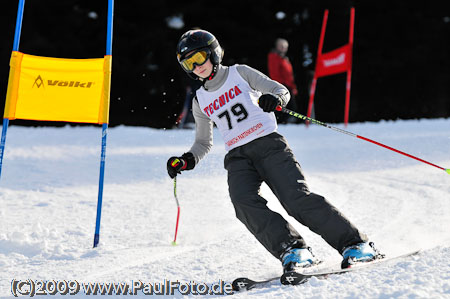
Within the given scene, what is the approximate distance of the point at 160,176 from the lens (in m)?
6.00

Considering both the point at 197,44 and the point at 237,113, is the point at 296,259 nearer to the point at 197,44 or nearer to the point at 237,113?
the point at 237,113

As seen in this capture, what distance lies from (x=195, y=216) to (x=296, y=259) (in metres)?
1.97

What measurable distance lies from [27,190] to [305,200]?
3307 millimetres

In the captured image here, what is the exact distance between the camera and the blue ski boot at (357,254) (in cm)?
263

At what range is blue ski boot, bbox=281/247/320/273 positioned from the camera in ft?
8.68

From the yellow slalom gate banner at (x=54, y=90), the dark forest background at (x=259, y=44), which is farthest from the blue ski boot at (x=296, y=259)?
the dark forest background at (x=259, y=44)

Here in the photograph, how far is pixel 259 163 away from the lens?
305cm

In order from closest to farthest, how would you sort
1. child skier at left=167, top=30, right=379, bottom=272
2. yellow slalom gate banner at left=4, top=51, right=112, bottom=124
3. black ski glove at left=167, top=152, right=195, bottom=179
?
child skier at left=167, top=30, right=379, bottom=272
black ski glove at left=167, top=152, right=195, bottom=179
yellow slalom gate banner at left=4, top=51, right=112, bottom=124

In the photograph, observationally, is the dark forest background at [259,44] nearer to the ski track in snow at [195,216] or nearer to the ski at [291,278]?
the ski track in snow at [195,216]

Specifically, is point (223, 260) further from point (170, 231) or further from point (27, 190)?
point (27, 190)

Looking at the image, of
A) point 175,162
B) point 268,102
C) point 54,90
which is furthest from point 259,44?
point 268,102

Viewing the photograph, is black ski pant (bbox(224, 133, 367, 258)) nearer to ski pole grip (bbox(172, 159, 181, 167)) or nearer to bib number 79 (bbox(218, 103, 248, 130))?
bib number 79 (bbox(218, 103, 248, 130))

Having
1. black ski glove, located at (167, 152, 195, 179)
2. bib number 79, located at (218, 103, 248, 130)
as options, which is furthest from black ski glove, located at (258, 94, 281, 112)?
black ski glove, located at (167, 152, 195, 179)

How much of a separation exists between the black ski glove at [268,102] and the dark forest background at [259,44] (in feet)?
37.1
